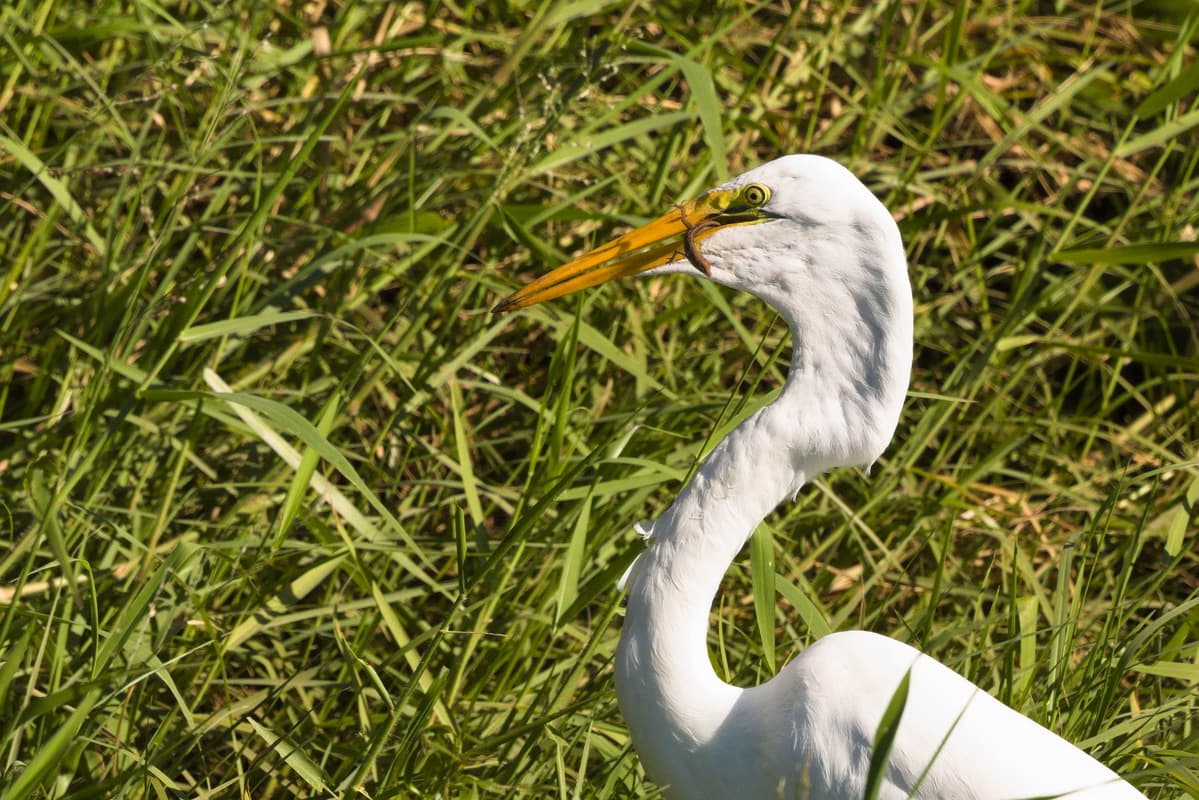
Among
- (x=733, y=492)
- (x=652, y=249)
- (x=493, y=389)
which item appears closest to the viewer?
(x=733, y=492)

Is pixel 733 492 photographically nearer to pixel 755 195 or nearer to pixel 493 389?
pixel 755 195

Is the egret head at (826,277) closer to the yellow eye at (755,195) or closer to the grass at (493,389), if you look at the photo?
the yellow eye at (755,195)

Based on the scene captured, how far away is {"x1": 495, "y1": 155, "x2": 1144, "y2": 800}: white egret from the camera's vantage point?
1.81 metres

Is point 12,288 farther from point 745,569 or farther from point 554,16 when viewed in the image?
point 745,569

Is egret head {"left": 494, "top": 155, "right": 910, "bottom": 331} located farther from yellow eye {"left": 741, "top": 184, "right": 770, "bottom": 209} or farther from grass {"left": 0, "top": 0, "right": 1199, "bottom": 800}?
grass {"left": 0, "top": 0, "right": 1199, "bottom": 800}

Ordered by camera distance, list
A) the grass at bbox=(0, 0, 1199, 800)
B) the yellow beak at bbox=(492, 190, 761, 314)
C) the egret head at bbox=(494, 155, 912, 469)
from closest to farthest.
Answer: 1. the egret head at bbox=(494, 155, 912, 469)
2. the yellow beak at bbox=(492, 190, 761, 314)
3. the grass at bbox=(0, 0, 1199, 800)

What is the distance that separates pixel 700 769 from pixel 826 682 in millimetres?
209

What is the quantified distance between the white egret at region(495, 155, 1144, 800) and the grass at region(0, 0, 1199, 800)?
11 centimetres

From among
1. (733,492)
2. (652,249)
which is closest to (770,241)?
(652,249)

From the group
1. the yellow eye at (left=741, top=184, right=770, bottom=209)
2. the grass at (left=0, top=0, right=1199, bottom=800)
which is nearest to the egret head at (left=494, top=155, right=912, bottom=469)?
the yellow eye at (left=741, top=184, right=770, bottom=209)

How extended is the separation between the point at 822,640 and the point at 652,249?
595mm

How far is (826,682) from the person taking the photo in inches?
71.9

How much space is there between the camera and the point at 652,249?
2006 millimetres

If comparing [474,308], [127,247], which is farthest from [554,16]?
[127,247]
